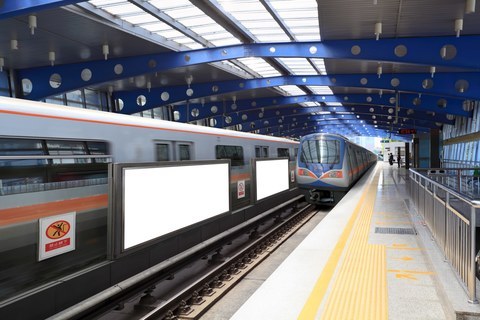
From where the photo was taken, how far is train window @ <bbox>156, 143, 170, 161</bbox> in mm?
7328

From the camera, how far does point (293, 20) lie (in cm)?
1206

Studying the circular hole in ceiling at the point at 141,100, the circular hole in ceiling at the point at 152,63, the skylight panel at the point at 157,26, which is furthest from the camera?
the circular hole in ceiling at the point at 141,100

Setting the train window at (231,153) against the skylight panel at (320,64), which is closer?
the train window at (231,153)

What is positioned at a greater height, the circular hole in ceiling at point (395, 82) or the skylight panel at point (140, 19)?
the skylight panel at point (140, 19)

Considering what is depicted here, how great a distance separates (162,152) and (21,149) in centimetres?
308

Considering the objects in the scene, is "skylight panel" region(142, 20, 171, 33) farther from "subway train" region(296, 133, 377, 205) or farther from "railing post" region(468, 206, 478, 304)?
"railing post" region(468, 206, 478, 304)

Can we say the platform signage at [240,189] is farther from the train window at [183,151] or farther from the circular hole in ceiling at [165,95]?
the circular hole in ceiling at [165,95]

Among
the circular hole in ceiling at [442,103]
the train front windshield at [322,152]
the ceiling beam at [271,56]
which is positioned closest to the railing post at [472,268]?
the ceiling beam at [271,56]

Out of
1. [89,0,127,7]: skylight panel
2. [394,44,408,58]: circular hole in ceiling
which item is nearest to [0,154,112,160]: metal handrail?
[89,0,127,7]: skylight panel

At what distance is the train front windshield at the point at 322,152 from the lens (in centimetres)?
1639

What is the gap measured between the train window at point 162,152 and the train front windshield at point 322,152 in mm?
9952

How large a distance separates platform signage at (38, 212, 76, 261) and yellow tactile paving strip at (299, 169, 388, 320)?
2.79m

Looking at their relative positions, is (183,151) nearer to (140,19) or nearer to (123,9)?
(123,9)

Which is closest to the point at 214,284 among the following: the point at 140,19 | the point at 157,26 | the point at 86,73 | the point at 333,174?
the point at 140,19
